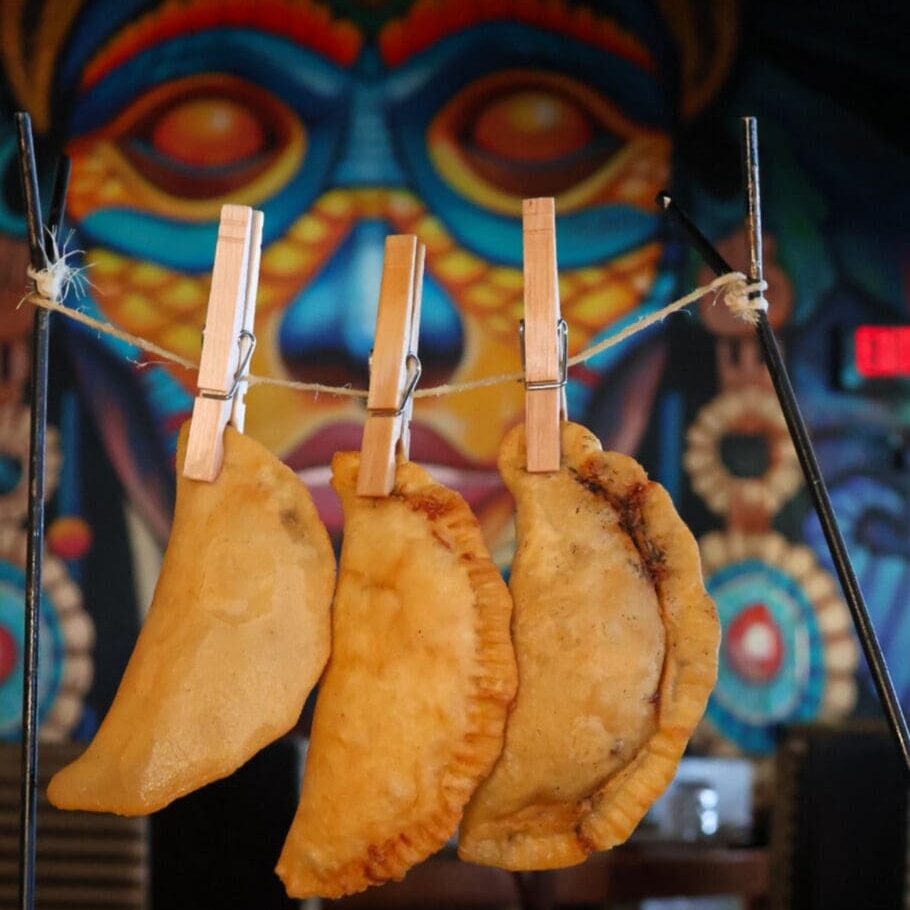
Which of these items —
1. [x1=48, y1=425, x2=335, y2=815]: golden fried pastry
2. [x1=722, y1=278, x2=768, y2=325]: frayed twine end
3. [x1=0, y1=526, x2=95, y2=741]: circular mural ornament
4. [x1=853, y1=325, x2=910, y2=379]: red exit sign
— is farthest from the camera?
[x1=853, y1=325, x2=910, y2=379]: red exit sign

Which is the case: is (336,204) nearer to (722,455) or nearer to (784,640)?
(722,455)

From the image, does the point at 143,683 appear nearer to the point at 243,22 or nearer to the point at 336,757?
the point at 336,757

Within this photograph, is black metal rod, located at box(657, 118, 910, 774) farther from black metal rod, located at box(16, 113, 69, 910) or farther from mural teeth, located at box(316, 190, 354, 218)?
mural teeth, located at box(316, 190, 354, 218)

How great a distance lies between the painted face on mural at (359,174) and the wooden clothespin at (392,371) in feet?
7.00

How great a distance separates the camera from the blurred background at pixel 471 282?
329 cm

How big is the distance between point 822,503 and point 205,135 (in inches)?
105

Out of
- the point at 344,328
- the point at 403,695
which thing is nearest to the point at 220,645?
the point at 403,695

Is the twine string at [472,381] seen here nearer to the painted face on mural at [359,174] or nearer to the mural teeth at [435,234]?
the painted face on mural at [359,174]

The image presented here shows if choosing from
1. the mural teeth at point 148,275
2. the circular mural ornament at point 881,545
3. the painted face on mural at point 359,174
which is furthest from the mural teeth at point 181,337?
the circular mural ornament at point 881,545

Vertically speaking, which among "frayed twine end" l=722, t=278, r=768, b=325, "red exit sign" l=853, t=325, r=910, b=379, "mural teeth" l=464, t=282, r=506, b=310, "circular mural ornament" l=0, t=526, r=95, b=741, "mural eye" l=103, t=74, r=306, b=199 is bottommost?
"circular mural ornament" l=0, t=526, r=95, b=741

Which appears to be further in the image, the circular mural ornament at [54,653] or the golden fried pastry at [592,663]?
the circular mural ornament at [54,653]

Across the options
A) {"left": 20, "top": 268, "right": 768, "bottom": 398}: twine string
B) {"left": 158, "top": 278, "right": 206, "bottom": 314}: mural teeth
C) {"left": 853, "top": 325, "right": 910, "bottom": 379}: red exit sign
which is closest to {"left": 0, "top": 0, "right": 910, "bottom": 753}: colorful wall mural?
{"left": 158, "top": 278, "right": 206, "bottom": 314}: mural teeth

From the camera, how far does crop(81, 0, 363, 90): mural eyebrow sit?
331 cm

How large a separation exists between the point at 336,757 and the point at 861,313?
276cm
